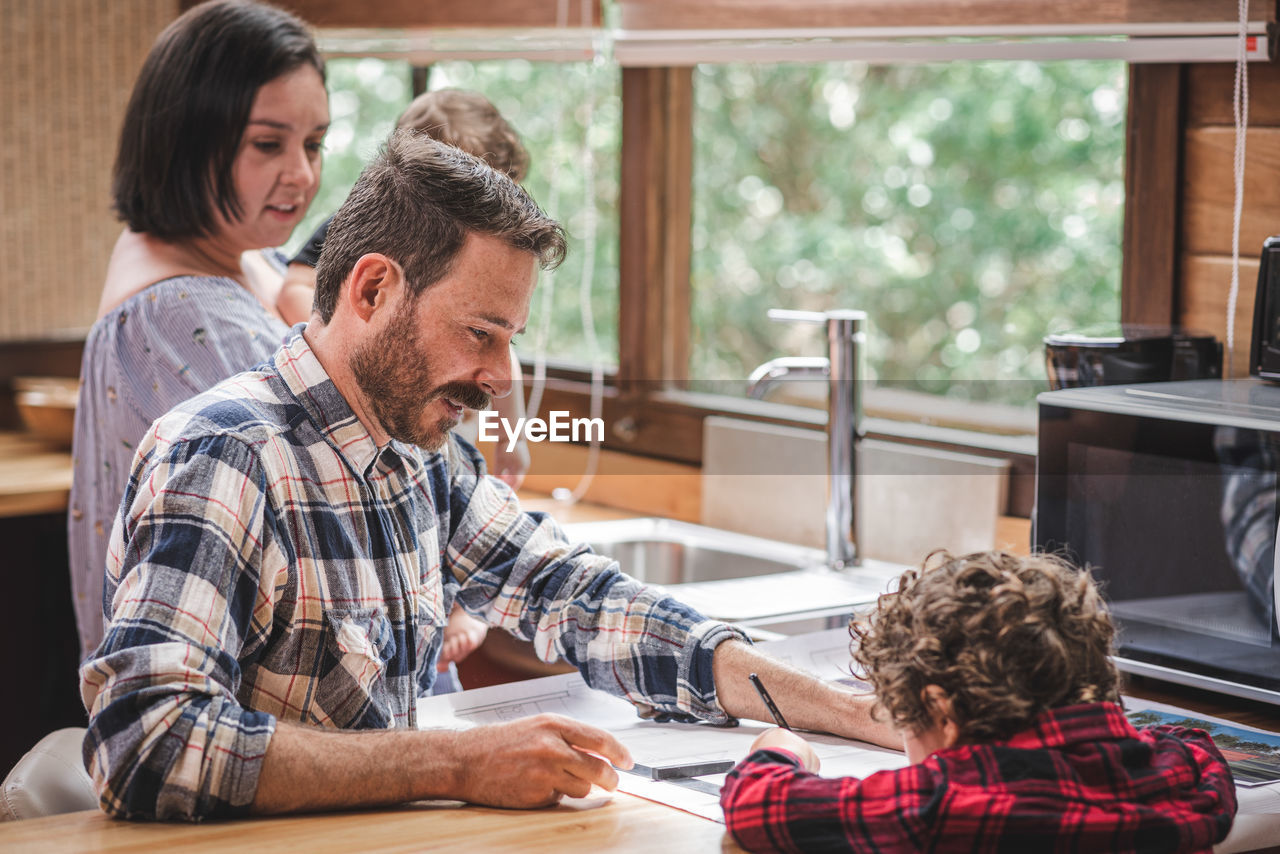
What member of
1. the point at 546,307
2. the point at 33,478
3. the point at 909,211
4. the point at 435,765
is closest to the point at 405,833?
the point at 435,765

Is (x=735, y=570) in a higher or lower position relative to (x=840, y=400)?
lower

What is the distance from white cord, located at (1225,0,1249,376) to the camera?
69.2 inches

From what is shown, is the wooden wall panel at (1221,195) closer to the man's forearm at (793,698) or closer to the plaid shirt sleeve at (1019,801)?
the man's forearm at (793,698)

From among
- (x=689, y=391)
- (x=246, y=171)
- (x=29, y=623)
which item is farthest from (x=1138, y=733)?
(x=29, y=623)

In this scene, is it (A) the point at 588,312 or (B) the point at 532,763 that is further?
(A) the point at 588,312

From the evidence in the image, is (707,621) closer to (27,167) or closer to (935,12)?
(935,12)

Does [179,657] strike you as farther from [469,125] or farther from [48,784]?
[469,125]

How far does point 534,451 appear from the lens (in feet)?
9.14

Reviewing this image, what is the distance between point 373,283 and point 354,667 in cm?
35

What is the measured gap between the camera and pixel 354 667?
129 centimetres

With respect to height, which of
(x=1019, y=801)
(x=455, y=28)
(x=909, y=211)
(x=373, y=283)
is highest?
(x=455, y=28)

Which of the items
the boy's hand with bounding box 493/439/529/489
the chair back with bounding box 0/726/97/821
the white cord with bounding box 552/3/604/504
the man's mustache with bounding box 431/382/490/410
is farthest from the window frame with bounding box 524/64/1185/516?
the chair back with bounding box 0/726/97/821

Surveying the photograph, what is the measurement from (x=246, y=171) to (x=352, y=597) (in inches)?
30.6

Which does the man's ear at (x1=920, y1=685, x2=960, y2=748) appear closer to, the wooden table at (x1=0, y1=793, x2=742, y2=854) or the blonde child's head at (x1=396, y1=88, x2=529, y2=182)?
the wooden table at (x1=0, y1=793, x2=742, y2=854)
